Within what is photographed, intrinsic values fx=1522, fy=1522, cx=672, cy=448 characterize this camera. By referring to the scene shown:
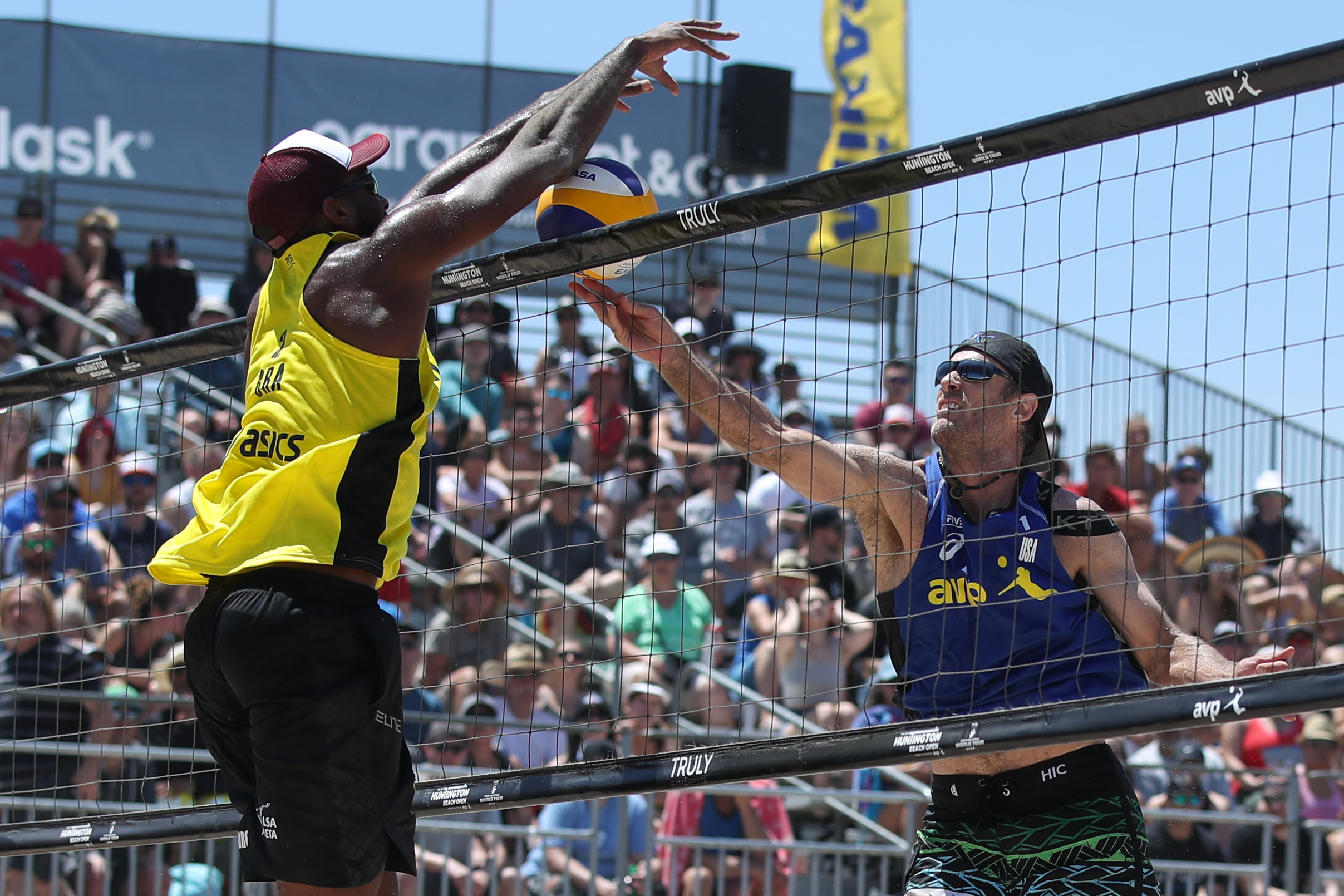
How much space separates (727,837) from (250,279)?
7.41 m

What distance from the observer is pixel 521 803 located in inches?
167

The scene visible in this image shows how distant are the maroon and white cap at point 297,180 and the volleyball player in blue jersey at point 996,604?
88 centimetres

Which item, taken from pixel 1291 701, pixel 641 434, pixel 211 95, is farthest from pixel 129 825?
pixel 211 95

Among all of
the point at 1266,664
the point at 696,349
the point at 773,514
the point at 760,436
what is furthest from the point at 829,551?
the point at 1266,664

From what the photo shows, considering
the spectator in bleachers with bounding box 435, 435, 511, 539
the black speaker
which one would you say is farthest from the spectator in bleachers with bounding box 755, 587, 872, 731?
the black speaker

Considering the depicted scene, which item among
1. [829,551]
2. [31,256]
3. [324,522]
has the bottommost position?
[324,522]

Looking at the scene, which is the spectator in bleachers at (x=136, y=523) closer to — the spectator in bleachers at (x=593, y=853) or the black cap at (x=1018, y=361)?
the spectator in bleachers at (x=593, y=853)

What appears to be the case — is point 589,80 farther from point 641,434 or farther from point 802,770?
point 641,434

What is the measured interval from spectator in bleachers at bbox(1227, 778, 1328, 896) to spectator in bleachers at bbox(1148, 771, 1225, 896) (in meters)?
0.10

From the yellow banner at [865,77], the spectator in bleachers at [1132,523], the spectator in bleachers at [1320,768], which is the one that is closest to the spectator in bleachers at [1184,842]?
the spectator in bleachers at [1320,768]

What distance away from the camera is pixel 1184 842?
7.95 m

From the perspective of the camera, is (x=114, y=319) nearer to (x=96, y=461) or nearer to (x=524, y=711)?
(x=96, y=461)

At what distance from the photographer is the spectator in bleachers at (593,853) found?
22.8 ft

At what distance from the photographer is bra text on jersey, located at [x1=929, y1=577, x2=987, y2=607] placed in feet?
13.1
